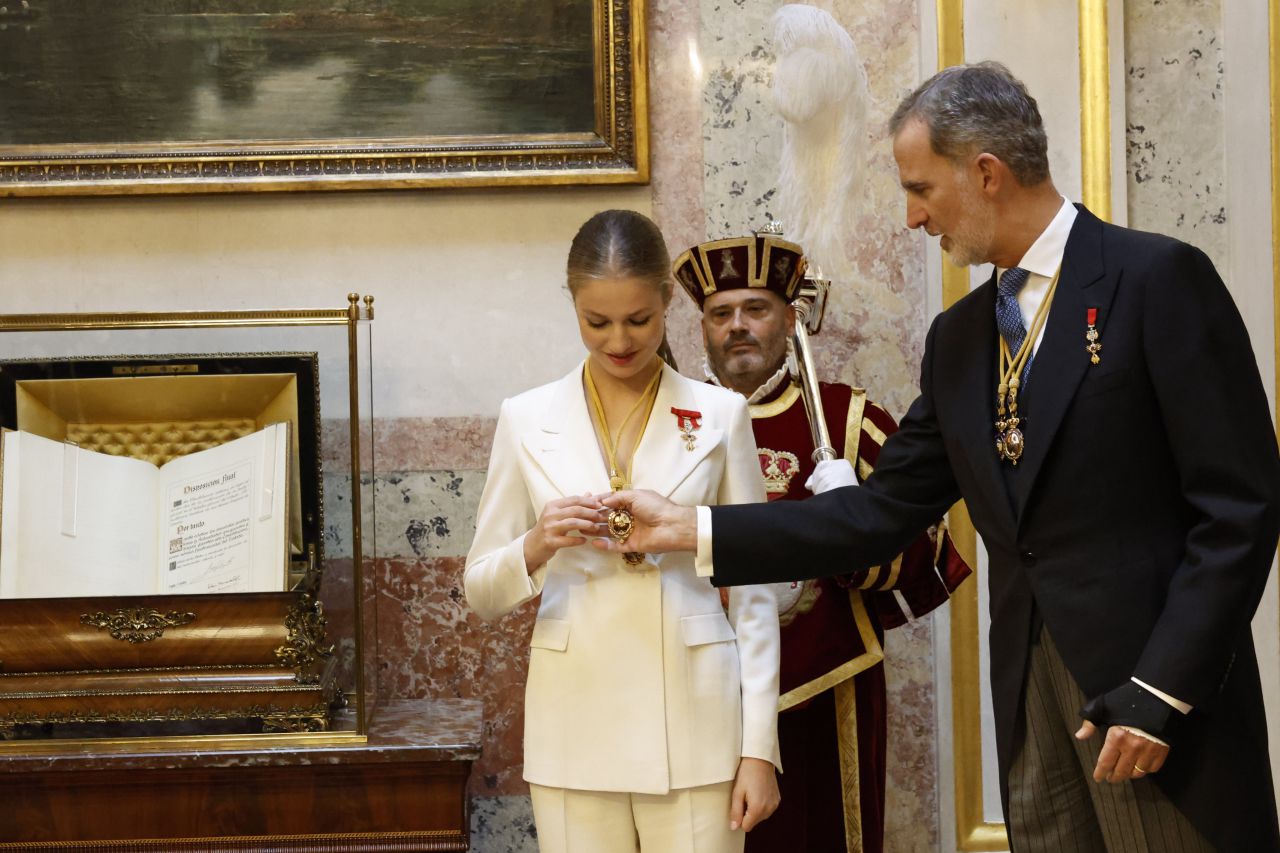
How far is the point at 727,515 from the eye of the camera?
8.25ft

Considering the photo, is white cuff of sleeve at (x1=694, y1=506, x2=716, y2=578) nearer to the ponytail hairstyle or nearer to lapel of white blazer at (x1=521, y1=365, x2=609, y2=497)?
lapel of white blazer at (x1=521, y1=365, x2=609, y2=497)

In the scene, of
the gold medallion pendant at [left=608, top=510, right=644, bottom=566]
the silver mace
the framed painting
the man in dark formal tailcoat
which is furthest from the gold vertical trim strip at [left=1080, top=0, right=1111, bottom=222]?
the gold medallion pendant at [left=608, top=510, right=644, bottom=566]

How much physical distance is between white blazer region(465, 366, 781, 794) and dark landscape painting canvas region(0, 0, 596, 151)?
195cm

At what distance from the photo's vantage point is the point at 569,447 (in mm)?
2596

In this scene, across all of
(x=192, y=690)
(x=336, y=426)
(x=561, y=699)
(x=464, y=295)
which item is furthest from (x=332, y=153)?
(x=561, y=699)

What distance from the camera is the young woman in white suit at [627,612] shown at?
246 cm

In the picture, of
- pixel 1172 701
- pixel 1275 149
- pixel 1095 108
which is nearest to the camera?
pixel 1172 701

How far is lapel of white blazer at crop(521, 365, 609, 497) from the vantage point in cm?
256

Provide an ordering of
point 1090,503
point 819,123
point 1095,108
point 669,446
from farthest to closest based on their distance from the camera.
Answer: point 1095,108, point 819,123, point 669,446, point 1090,503

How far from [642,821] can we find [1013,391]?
41.8 inches

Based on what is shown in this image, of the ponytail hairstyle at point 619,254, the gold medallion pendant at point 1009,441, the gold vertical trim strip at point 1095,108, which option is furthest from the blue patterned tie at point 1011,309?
the gold vertical trim strip at point 1095,108

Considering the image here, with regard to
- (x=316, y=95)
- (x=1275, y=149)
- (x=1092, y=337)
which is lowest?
(x=1092, y=337)

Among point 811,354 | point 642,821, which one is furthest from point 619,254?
point 811,354

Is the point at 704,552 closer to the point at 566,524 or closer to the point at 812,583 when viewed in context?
the point at 566,524
